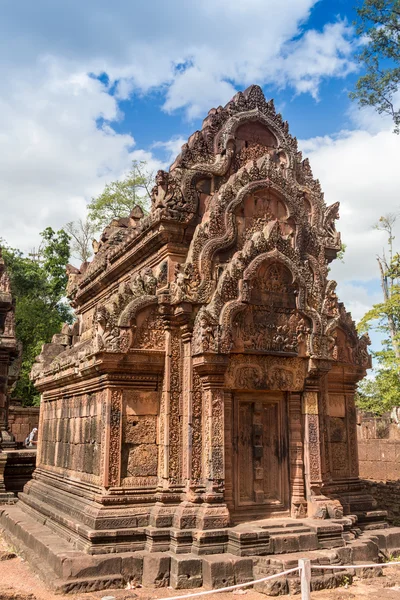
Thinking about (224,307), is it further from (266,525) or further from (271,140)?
(271,140)

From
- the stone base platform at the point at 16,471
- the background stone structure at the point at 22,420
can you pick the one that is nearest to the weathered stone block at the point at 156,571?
the stone base platform at the point at 16,471

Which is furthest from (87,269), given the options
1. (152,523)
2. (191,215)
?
(152,523)

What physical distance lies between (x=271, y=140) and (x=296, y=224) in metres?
1.68

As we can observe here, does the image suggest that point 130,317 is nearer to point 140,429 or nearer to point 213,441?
point 140,429

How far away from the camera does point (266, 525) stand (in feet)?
23.7

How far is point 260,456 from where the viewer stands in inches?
307

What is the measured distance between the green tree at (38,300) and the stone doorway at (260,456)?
2106 cm

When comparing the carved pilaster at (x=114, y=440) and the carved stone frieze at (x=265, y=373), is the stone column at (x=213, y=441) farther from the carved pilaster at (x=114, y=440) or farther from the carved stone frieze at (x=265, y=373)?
the carved pilaster at (x=114, y=440)

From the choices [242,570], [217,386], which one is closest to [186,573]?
[242,570]

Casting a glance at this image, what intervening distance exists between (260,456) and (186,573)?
192 cm

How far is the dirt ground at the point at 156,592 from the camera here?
19.6 ft

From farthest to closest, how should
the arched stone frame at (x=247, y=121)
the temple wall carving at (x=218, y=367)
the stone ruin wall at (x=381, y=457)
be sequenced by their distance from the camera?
the stone ruin wall at (x=381, y=457) < the arched stone frame at (x=247, y=121) < the temple wall carving at (x=218, y=367)

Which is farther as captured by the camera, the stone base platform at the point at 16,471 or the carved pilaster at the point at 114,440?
the stone base platform at the point at 16,471

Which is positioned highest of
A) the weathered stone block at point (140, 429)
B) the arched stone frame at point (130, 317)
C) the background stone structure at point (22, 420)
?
the arched stone frame at point (130, 317)
